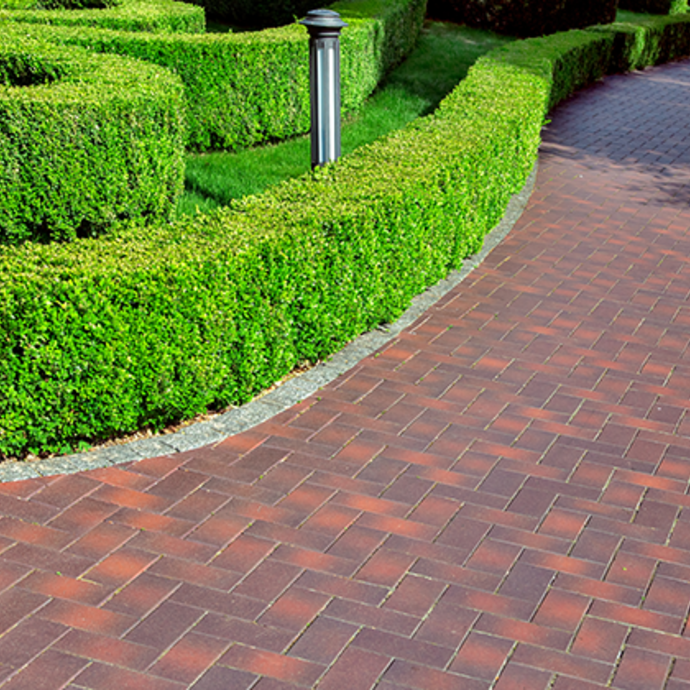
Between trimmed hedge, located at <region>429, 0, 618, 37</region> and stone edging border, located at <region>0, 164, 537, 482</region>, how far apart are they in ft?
44.7

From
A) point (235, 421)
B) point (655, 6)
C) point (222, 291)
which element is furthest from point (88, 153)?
point (655, 6)

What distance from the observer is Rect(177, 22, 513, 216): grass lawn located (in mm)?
9359

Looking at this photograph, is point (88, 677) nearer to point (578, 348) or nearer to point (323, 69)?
point (578, 348)

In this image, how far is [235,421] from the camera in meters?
5.16

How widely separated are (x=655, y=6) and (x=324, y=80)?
758 inches

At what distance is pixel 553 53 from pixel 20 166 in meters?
9.39

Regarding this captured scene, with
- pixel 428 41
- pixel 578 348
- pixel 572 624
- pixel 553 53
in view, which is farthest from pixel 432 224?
pixel 428 41

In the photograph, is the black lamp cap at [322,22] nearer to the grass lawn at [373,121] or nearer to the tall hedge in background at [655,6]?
the grass lawn at [373,121]

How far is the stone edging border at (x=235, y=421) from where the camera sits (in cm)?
467

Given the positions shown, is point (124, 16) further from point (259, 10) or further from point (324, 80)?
point (259, 10)

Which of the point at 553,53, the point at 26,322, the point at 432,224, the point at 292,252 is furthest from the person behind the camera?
the point at 553,53

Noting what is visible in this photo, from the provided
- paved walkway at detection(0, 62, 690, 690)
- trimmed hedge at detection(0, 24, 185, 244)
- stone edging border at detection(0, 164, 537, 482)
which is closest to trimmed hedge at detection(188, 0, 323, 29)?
trimmed hedge at detection(0, 24, 185, 244)

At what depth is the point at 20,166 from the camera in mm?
7027

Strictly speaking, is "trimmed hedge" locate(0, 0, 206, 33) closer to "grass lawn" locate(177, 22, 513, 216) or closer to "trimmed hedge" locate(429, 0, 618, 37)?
"grass lawn" locate(177, 22, 513, 216)
